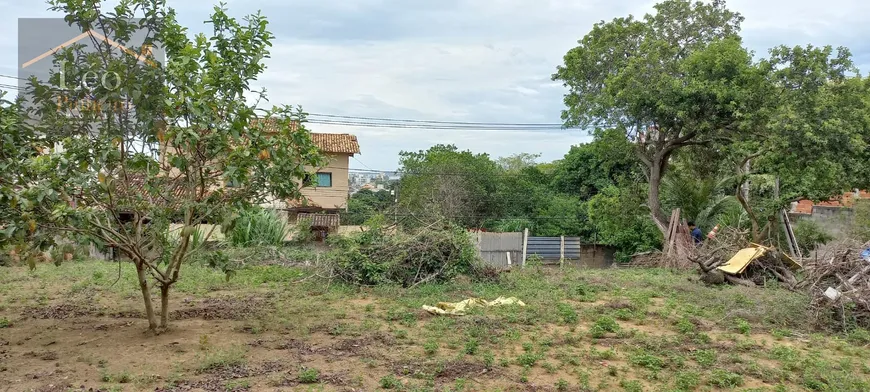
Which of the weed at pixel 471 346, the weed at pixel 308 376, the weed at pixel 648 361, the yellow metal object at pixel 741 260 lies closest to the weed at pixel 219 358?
the weed at pixel 308 376

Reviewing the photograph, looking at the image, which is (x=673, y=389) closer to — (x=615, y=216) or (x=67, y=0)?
(x=67, y=0)

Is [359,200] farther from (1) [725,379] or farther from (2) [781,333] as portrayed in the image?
(1) [725,379]

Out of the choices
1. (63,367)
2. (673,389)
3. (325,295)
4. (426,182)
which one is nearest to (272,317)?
(325,295)

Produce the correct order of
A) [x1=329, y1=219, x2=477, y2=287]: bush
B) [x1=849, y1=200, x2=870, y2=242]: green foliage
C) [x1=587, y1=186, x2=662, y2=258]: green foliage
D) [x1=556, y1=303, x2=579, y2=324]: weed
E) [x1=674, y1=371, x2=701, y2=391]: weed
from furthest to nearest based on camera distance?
[x1=587, y1=186, x2=662, y2=258]: green foliage < [x1=849, y1=200, x2=870, y2=242]: green foliage < [x1=329, y1=219, x2=477, y2=287]: bush < [x1=556, y1=303, x2=579, y2=324]: weed < [x1=674, y1=371, x2=701, y2=391]: weed

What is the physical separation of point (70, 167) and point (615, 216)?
1524 centimetres

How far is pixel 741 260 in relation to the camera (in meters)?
10.5

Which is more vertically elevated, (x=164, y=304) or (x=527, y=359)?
(x=164, y=304)

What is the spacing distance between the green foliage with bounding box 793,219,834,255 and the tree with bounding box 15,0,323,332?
14.0 meters

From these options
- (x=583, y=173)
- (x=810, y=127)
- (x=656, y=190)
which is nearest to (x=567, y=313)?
(x=810, y=127)

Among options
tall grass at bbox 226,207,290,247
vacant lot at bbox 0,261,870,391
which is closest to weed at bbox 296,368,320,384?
vacant lot at bbox 0,261,870,391

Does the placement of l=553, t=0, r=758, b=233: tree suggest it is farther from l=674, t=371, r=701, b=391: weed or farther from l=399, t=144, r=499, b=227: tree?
l=674, t=371, r=701, b=391: weed

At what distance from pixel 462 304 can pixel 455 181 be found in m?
16.5

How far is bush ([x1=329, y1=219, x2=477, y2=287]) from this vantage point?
33.5ft

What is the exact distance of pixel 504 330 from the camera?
22.4ft
